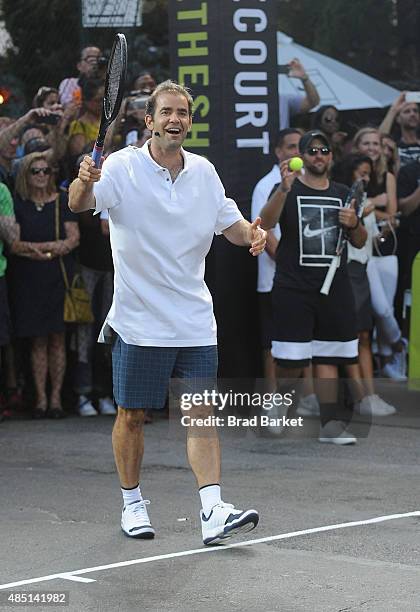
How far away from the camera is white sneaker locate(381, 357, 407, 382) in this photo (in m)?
11.9

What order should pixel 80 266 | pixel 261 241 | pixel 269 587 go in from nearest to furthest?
1. pixel 269 587
2. pixel 261 241
3. pixel 80 266

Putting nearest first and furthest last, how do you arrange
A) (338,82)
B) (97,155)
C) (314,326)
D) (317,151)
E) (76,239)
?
1. (97,155)
2. (317,151)
3. (314,326)
4. (76,239)
5. (338,82)

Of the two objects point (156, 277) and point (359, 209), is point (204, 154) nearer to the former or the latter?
point (359, 209)

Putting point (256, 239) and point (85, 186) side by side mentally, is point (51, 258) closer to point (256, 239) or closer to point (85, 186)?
point (256, 239)

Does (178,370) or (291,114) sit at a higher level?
(291,114)

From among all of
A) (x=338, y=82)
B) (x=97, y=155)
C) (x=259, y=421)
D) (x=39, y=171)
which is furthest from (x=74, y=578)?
(x=338, y=82)

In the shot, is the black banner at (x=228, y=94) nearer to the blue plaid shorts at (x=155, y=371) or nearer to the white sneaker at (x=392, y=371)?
the white sneaker at (x=392, y=371)

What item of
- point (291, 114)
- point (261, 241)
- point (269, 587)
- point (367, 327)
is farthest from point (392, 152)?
point (269, 587)

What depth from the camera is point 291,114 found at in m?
12.2

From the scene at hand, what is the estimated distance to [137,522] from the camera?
680 cm

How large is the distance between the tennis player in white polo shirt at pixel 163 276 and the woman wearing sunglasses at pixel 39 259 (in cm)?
390

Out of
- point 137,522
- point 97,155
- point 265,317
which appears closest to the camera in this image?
point 97,155

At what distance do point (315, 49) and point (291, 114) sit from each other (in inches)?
31.0

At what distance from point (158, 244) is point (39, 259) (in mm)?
4166
